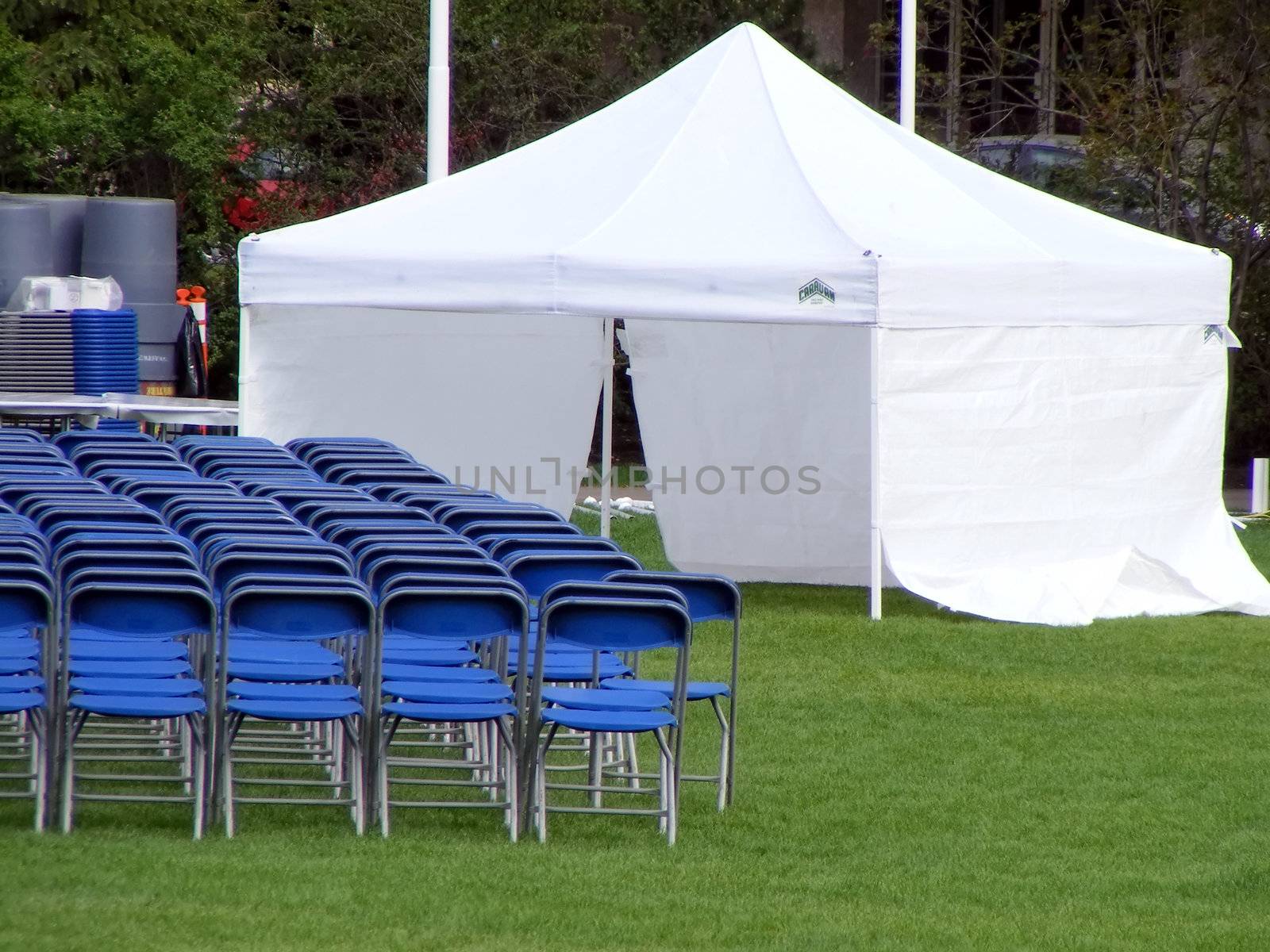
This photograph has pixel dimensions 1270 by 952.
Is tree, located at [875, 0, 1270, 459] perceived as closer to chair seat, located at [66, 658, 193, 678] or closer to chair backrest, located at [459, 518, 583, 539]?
chair backrest, located at [459, 518, 583, 539]

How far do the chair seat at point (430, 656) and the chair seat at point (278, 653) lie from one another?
19 centimetres

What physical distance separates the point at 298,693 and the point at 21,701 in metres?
0.82

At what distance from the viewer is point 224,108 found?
19.5 meters

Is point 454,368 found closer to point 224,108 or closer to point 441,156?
point 441,156

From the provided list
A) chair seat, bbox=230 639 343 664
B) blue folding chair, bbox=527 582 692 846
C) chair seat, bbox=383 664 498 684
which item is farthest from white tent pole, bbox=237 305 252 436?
blue folding chair, bbox=527 582 692 846

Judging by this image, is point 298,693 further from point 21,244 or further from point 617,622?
point 21,244

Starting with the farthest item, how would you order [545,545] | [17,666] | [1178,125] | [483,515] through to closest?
[1178,125]
[483,515]
[545,545]
[17,666]

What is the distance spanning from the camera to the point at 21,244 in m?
16.0

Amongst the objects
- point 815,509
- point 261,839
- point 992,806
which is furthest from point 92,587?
point 815,509

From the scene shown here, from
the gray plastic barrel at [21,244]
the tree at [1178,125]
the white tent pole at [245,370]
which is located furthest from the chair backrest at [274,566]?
the tree at [1178,125]

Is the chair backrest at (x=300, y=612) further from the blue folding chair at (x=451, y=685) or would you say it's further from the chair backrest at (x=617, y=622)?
the chair backrest at (x=617, y=622)

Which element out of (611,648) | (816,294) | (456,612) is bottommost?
(611,648)

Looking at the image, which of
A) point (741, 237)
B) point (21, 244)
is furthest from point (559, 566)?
point (21, 244)

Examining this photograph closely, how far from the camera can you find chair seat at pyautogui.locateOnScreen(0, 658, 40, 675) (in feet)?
19.3
